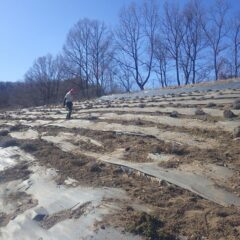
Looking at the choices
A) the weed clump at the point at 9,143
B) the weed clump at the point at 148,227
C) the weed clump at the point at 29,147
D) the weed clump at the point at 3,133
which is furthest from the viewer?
the weed clump at the point at 3,133

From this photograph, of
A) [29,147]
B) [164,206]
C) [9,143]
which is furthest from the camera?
[9,143]

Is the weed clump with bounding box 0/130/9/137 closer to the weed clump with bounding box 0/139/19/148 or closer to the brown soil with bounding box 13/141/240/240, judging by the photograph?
the weed clump with bounding box 0/139/19/148

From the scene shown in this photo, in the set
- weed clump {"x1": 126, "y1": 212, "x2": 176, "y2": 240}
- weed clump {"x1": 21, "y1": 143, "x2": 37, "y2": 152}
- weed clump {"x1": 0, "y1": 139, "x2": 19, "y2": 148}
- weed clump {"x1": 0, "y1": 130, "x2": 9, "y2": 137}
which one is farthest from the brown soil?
weed clump {"x1": 0, "y1": 130, "x2": 9, "y2": 137}

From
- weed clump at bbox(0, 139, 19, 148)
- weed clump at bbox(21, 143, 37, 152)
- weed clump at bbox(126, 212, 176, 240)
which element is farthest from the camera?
weed clump at bbox(0, 139, 19, 148)

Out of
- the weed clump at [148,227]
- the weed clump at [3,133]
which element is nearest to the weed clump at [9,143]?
the weed clump at [3,133]

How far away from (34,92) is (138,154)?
50.4 metres

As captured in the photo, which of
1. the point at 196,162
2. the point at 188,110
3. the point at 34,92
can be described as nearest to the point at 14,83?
the point at 34,92

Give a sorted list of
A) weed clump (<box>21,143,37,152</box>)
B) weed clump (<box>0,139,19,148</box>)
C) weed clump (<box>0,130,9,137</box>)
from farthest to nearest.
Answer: weed clump (<box>0,130,9,137</box>) < weed clump (<box>0,139,19,148</box>) < weed clump (<box>21,143,37,152</box>)

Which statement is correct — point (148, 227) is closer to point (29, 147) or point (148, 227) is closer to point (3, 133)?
point (29, 147)

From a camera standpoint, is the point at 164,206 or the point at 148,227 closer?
the point at 148,227

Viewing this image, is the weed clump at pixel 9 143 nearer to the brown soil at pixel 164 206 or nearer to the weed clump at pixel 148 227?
the brown soil at pixel 164 206

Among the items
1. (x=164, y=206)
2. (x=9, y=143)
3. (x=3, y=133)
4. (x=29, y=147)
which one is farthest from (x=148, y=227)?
(x=3, y=133)

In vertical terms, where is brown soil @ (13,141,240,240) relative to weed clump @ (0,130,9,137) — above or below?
below

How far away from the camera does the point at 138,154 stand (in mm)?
7492
